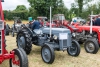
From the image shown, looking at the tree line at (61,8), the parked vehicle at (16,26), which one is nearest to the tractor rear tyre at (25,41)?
the parked vehicle at (16,26)

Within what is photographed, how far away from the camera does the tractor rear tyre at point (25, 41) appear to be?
6.66 metres

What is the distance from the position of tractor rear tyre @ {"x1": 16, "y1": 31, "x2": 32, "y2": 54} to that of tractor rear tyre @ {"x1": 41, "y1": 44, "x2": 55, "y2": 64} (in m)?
0.79

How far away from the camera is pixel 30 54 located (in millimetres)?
7129

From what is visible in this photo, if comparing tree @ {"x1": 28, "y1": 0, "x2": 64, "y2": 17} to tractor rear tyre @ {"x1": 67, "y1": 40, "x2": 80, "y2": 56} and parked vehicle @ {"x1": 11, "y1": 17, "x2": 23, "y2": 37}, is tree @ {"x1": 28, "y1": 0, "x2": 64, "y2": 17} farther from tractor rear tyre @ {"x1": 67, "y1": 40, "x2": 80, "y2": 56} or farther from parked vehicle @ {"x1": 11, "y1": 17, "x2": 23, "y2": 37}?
tractor rear tyre @ {"x1": 67, "y1": 40, "x2": 80, "y2": 56}

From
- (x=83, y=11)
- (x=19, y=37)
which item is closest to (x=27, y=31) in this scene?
(x=19, y=37)

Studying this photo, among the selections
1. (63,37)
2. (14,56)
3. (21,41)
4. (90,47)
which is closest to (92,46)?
(90,47)

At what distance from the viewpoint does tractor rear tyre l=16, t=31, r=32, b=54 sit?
21.9 ft

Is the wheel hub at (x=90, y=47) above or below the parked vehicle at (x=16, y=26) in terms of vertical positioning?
below

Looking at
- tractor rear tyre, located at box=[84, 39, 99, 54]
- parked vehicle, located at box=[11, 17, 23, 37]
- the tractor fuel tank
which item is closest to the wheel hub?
tractor rear tyre, located at box=[84, 39, 99, 54]

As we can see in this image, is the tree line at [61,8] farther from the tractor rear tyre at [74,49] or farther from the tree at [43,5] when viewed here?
the tractor rear tyre at [74,49]

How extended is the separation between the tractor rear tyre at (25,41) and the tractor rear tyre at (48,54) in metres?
0.79

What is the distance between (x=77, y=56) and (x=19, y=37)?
2339 mm

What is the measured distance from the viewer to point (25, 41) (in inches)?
266

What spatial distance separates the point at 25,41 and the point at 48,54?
1.28m
